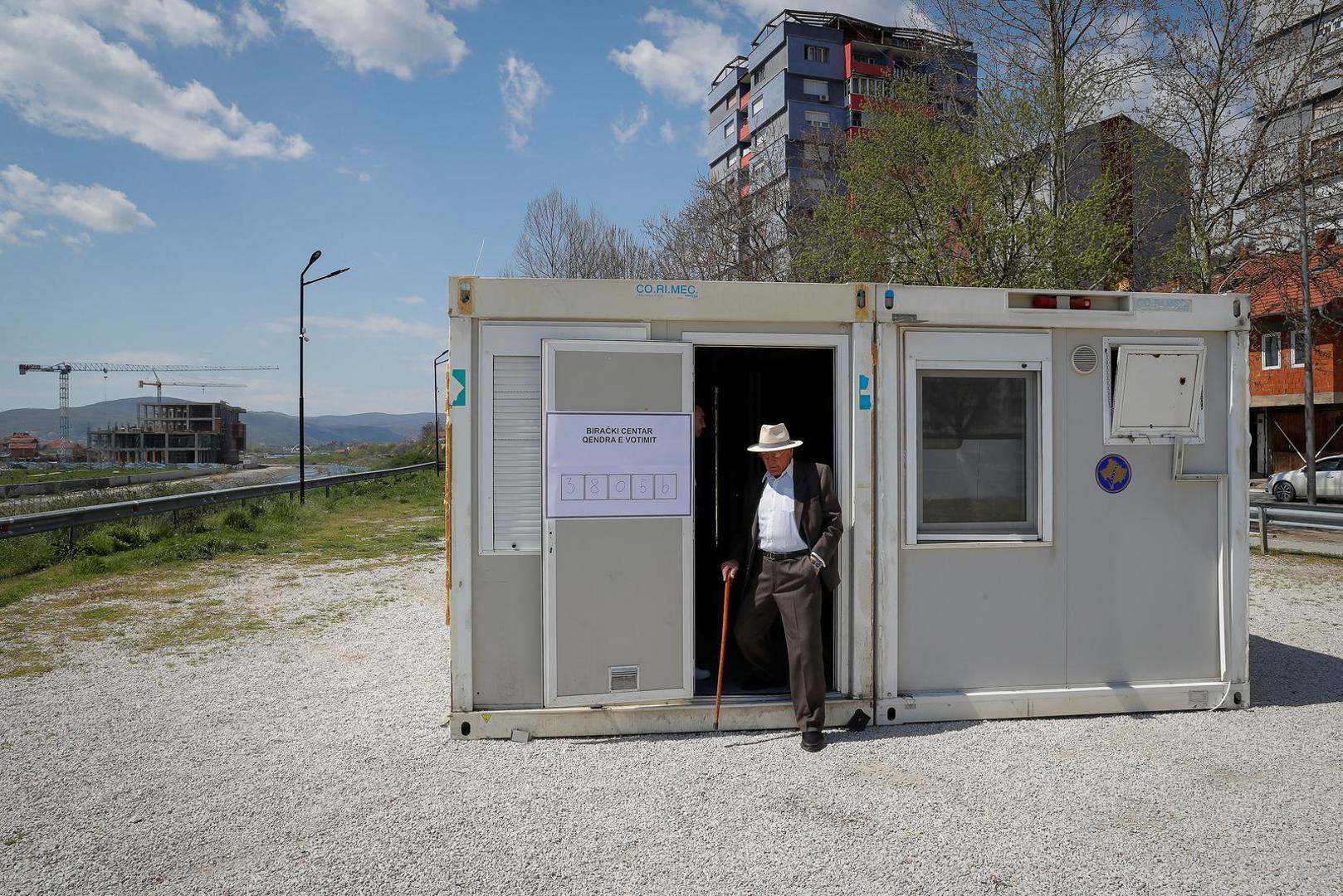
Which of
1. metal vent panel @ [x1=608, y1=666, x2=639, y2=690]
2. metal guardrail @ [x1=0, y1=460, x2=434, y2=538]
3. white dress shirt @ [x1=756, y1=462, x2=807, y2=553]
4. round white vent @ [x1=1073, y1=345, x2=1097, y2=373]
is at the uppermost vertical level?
round white vent @ [x1=1073, y1=345, x2=1097, y2=373]

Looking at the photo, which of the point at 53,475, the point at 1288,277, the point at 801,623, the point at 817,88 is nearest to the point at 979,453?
the point at 801,623

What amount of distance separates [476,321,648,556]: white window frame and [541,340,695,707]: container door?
5.0 inches

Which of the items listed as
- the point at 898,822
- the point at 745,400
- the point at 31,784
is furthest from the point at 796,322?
the point at 31,784

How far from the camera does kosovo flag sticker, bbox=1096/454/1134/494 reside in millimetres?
5551

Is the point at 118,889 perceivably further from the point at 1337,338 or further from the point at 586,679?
the point at 1337,338

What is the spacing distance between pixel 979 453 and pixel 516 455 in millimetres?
3028

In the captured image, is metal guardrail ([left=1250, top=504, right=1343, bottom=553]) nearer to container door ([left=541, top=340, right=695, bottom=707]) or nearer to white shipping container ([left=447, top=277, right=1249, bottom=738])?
white shipping container ([left=447, top=277, right=1249, bottom=738])

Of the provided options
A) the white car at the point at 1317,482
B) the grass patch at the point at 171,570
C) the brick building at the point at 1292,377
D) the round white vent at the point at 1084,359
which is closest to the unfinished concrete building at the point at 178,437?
the grass patch at the point at 171,570

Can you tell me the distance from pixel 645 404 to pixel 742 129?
66.6 meters

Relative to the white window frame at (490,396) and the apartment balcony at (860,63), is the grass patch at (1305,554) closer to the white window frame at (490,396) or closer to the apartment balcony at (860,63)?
the white window frame at (490,396)

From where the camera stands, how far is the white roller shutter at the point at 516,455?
5.14 m

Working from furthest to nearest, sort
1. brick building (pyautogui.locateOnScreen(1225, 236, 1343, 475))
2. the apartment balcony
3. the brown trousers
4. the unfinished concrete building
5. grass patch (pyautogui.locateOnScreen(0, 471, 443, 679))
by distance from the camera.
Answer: the unfinished concrete building < the apartment balcony < brick building (pyautogui.locateOnScreen(1225, 236, 1343, 475)) < grass patch (pyautogui.locateOnScreen(0, 471, 443, 679)) < the brown trousers

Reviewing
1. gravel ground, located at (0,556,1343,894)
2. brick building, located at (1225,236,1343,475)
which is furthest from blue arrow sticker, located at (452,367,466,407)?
brick building, located at (1225,236,1343,475)

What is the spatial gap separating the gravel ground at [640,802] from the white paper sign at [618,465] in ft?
4.67
